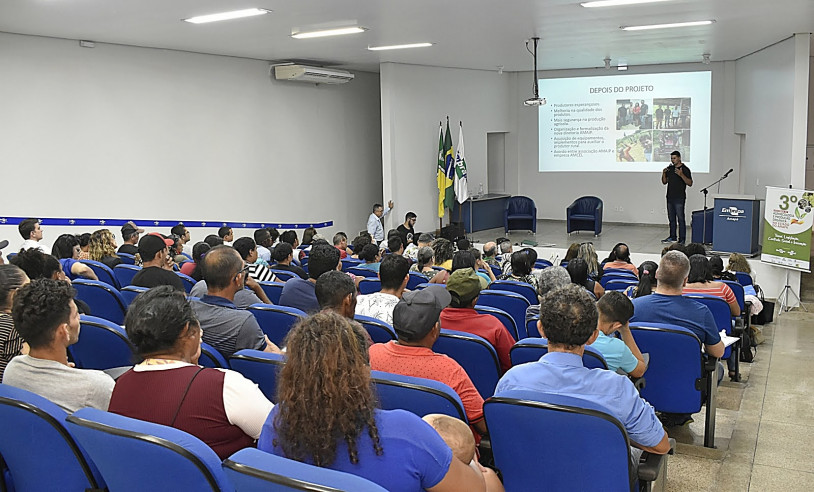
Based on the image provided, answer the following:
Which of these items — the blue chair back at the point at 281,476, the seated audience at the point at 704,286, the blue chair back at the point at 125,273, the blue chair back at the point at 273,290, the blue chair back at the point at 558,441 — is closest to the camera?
the blue chair back at the point at 281,476

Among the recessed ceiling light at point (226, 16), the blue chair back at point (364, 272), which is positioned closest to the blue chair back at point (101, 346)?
the blue chair back at point (364, 272)

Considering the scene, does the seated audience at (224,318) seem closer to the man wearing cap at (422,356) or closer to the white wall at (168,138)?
the man wearing cap at (422,356)

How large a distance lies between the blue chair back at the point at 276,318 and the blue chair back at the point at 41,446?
1720mm

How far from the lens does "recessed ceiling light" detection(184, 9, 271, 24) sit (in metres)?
7.79

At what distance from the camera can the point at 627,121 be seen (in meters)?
14.6

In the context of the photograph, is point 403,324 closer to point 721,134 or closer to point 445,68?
point 445,68

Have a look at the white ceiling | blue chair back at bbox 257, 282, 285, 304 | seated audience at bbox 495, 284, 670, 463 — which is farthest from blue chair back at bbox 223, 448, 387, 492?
the white ceiling

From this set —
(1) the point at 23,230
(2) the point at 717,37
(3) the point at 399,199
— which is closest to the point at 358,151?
(3) the point at 399,199

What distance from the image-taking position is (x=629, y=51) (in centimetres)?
1230

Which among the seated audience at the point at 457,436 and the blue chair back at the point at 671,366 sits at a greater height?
the seated audience at the point at 457,436

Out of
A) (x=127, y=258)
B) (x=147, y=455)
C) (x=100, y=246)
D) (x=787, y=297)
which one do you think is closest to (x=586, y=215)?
(x=787, y=297)

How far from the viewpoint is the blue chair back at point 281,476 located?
154 cm

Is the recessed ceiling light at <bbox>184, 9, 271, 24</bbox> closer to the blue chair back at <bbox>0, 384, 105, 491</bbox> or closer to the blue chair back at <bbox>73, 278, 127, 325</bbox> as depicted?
the blue chair back at <bbox>73, 278, 127, 325</bbox>

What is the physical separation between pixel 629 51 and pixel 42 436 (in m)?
11.8
